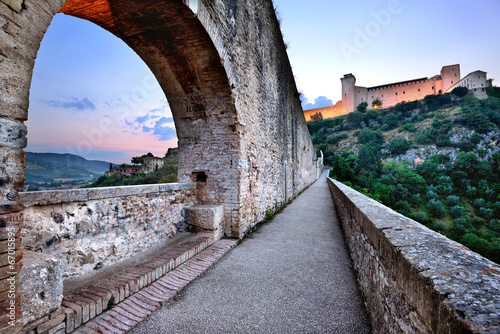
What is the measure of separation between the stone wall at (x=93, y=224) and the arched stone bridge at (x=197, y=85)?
28.3 inches

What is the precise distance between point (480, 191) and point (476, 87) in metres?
37.6

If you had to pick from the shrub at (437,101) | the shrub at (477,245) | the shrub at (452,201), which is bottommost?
the shrub at (477,245)

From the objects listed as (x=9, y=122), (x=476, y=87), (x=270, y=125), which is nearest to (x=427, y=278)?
(x=9, y=122)

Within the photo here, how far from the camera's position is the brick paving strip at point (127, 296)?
1928mm

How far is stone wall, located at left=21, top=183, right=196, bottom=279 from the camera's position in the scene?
2109 mm

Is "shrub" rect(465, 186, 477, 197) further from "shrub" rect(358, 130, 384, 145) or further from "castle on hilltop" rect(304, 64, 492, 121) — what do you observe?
"castle on hilltop" rect(304, 64, 492, 121)

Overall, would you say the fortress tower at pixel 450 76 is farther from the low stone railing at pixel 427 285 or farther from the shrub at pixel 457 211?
the low stone railing at pixel 427 285

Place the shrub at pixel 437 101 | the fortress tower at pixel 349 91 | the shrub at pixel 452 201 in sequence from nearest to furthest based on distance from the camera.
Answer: the shrub at pixel 452 201
the shrub at pixel 437 101
the fortress tower at pixel 349 91

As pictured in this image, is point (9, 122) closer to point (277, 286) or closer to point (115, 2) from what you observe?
point (115, 2)

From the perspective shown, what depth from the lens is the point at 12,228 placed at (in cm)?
146

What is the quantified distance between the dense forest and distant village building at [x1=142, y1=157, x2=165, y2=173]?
23.4 m

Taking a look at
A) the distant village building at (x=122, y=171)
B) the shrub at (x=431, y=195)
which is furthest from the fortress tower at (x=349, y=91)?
the distant village building at (x=122, y=171)

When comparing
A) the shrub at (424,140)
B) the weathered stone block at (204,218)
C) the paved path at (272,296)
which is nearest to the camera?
the paved path at (272,296)

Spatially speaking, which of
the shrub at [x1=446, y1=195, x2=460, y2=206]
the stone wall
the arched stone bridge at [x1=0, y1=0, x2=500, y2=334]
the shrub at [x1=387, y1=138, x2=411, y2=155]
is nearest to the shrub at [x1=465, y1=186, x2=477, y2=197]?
the shrub at [x1=446, y1=195, x2=460, y2=206]
